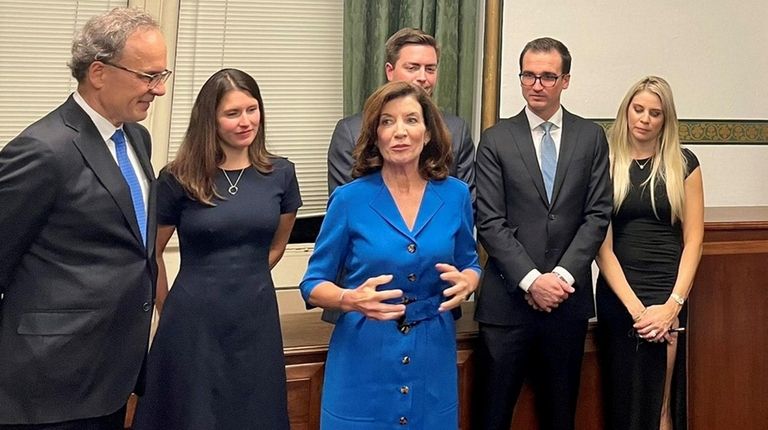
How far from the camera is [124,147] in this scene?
165cm

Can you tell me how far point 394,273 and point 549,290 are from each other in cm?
69

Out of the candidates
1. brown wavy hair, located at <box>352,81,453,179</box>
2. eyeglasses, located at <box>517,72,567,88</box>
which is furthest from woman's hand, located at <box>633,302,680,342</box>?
brown wavy hair, located at <box>352,81,453,179</box>

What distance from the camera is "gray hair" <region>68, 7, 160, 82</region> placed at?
1521 mm

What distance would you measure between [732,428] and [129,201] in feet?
7.63

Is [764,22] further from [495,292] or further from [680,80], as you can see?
[495,292]

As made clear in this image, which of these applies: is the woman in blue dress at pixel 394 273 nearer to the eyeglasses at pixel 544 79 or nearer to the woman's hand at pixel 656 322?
the eyeglasses at pixel 544 79

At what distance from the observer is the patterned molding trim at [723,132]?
3.58 meters

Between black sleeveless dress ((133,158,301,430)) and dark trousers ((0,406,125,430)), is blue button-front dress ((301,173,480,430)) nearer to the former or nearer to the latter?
black sleeveless dress ((133,158,301,430))

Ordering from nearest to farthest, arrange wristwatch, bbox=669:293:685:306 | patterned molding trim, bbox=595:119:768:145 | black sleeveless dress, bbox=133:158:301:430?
black sleeveless dress, bbox=133:158:301:430
wristwatch, bbox=669:293:685:306
patterned molding trim, bbox=595:119:768:145

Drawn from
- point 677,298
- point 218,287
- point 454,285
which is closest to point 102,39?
point 218,287

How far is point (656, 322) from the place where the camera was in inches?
95.7

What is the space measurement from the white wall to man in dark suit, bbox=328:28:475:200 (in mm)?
1016

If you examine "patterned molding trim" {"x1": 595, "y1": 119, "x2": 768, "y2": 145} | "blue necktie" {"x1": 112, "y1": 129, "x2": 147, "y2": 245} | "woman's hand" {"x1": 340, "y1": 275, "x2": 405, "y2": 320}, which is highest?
"patterned molding trim" {"x1": 595, "y1": 119, "x2": 768, "y2": 145}

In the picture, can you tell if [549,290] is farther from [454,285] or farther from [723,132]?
[723,132]
